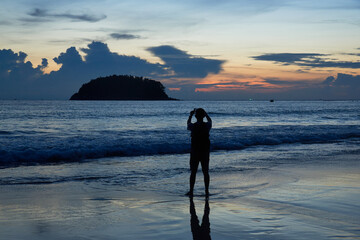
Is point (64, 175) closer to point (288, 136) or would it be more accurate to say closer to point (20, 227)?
point (20, 227)

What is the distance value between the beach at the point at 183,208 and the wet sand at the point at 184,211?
1cm

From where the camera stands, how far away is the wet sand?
17.2ft

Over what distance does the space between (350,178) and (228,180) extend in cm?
337

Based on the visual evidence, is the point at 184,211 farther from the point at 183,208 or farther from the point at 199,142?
the point at 199,142

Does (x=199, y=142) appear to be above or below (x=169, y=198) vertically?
above

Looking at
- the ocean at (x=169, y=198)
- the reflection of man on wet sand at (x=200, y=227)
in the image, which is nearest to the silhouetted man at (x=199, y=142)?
the ocean at (x=169, y=198)

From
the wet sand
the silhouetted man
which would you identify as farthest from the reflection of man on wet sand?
the silhouetted man

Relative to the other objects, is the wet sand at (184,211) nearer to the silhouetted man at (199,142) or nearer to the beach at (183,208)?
the beach at (183,208)

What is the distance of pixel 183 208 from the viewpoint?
22.1 feet

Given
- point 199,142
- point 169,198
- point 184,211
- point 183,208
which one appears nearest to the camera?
point 184,211

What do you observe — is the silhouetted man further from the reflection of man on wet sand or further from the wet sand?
the reflection of man on wet sand

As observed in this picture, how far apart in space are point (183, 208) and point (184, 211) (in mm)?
215

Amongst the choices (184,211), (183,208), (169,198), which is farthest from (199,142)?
(184,211)

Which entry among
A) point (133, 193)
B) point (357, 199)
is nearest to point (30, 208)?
point (133, 193)
